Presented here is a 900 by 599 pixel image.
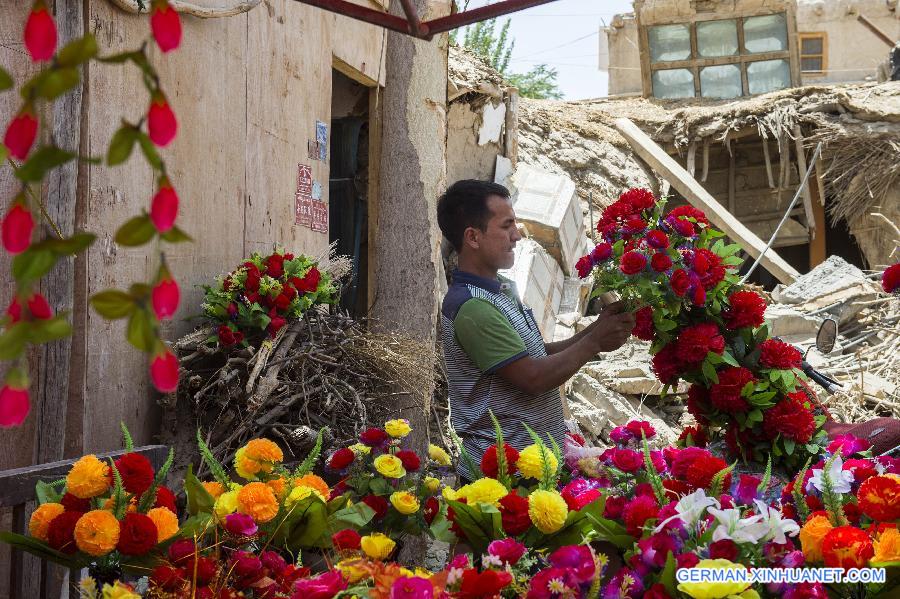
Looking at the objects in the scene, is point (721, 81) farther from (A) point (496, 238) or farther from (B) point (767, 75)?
(A) point (496, 238)

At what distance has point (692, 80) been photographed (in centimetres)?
1315

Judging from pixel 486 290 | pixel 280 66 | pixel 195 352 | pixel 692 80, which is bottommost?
pixel 195 352

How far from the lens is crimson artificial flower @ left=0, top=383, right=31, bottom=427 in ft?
1.87

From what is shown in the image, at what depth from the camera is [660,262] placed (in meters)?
2.48

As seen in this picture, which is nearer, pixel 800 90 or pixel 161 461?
pixel 161 461

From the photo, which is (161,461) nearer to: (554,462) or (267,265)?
(554,462)

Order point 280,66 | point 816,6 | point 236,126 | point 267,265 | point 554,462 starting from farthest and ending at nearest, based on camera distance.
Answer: point 816,6 < point 280,66 < point 236,126 < point 267,265 < point 554,462

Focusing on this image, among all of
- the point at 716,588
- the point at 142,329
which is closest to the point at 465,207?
the point at 716,588

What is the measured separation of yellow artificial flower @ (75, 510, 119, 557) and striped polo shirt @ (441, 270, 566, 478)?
3.73 feet

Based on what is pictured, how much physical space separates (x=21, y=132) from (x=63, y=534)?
1293 mm

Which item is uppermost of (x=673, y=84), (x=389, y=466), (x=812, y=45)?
(x=812, y=45)

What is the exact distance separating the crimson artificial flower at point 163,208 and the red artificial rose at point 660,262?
2.06 metres

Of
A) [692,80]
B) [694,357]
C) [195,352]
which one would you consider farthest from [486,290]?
[692,80]

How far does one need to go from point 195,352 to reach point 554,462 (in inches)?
73.6
